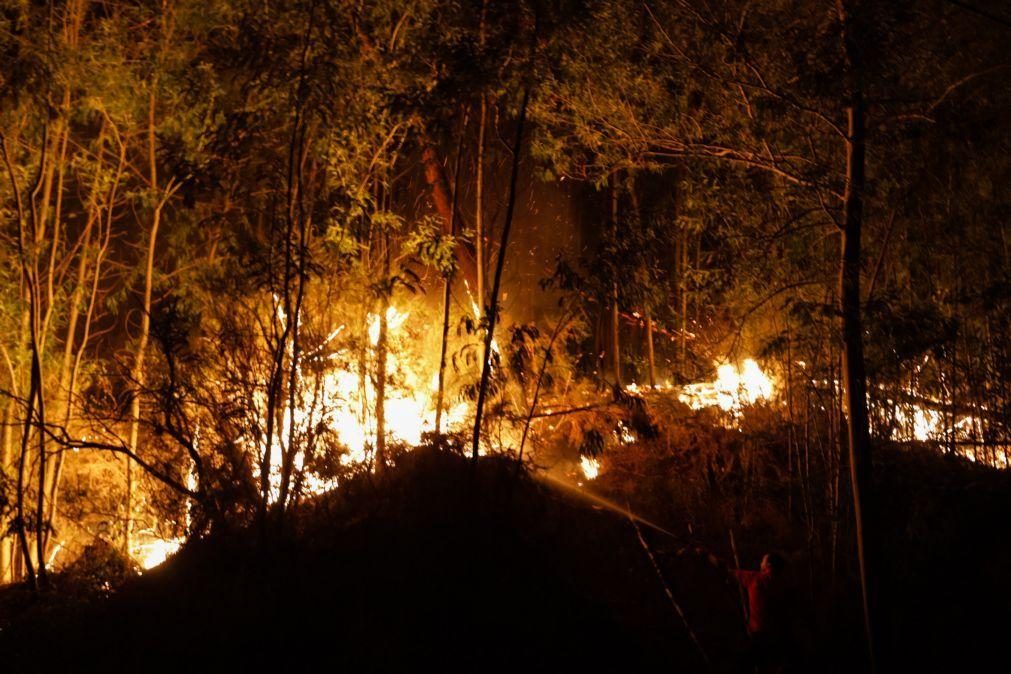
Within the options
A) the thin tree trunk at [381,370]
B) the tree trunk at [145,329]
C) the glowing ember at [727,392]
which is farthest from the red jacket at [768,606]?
the tree trunk at [145,329]

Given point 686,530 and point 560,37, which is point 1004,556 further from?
point 560,37

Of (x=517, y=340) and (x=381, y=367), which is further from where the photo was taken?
(x=381, y=367)

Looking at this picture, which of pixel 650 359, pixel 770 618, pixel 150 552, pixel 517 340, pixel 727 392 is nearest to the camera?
pixel 770 618

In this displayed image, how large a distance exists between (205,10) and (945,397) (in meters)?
9.60

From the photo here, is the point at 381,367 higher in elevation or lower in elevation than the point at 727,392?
higher

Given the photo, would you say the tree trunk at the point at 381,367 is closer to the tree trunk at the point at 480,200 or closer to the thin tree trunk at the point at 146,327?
the tree trunk at the point at 480,200

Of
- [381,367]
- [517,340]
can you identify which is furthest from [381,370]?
[517,340]

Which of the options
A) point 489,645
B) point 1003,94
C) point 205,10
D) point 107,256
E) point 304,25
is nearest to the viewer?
point 489,645

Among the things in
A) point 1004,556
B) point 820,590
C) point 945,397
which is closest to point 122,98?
point 820,590

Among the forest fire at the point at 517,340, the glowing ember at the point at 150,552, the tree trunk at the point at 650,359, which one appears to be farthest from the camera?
the tree trunk at the point at 650,359

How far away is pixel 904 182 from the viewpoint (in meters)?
7.70

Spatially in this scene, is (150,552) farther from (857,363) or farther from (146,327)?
(857,363)

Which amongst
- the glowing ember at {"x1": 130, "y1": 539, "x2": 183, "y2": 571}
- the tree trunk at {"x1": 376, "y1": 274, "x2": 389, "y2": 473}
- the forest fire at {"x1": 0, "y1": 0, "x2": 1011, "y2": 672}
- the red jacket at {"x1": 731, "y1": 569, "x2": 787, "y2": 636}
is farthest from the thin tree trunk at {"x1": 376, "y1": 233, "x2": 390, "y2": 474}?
the red jacket at {"x1": 731, "y1": 569, "x2": 787, "y2": 636}

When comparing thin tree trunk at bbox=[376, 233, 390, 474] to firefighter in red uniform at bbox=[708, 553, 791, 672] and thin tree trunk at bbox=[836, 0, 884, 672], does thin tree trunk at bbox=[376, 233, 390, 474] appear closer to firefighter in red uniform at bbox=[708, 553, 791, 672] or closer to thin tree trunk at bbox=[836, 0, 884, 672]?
firefighter in red uniform at bbox=[708, 553, 791, 672]
